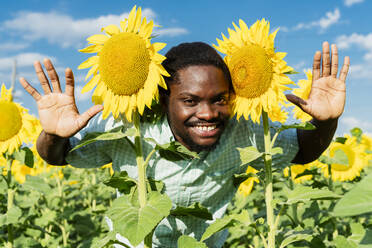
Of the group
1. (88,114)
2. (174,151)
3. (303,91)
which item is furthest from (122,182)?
(303,91)

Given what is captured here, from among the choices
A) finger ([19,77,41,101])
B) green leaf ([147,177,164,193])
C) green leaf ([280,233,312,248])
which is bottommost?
green leaf ([280,233,312,248])

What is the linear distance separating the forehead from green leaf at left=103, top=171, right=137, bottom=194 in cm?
61

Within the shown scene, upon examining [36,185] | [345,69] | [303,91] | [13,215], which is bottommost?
[13,215]

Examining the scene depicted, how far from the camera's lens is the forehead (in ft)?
7.95

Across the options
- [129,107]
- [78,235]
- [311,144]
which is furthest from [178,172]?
[78,235]

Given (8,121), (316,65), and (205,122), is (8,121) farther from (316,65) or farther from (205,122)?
(316,65)

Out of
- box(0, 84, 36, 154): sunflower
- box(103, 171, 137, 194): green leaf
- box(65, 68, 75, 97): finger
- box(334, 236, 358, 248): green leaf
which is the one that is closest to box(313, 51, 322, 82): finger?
box(334, 236, 358, 248): green leaf

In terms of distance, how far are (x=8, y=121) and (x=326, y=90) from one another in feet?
8.12

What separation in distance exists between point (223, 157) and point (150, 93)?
0.88 m

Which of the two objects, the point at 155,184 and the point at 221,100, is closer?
the point at 155,184

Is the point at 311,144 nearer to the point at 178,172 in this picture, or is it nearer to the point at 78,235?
the point at 178,172

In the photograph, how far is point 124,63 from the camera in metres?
2.11

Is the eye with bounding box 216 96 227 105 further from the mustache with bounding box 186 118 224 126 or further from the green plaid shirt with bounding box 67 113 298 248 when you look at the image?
the green plaid shirt with bounding box 67 113 298 248

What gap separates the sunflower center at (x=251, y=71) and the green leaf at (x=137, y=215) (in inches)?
32.2
